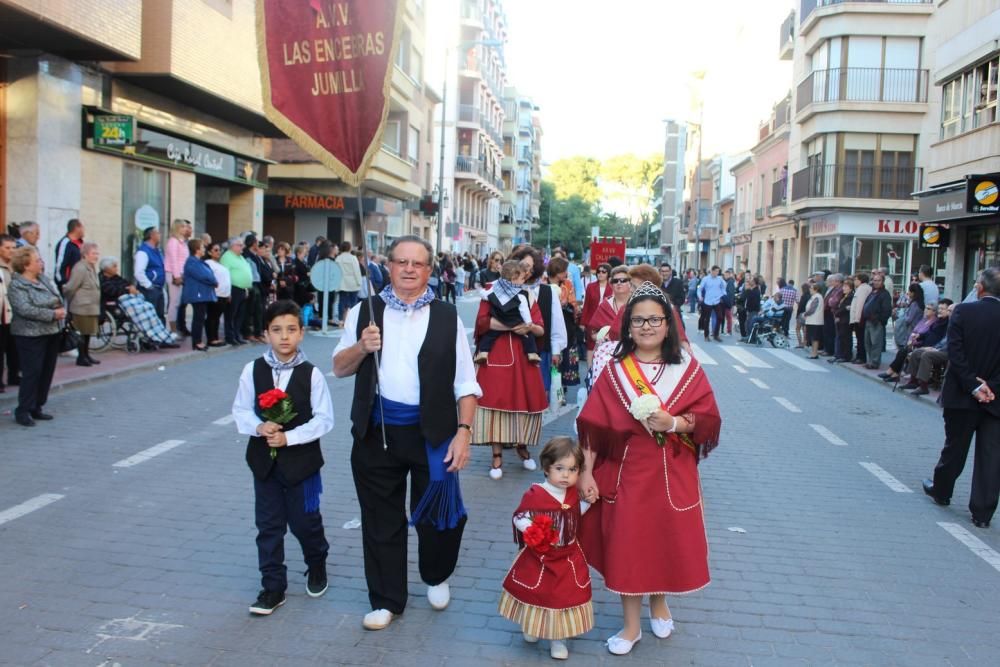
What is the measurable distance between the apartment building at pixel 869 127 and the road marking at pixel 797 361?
45.8 ft

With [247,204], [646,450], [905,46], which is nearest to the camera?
[646,450]

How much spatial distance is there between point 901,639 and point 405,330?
2.80 meters

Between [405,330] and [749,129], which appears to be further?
[749,129]

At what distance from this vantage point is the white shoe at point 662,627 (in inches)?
175

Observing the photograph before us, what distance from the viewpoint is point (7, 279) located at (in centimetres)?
955

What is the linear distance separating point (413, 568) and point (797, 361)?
15966mm

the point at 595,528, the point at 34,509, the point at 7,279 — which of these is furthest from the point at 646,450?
the point at 7,279

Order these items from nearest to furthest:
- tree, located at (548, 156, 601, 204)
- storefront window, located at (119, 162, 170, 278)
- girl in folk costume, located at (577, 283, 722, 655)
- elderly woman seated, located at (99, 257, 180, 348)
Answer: girl in folk costume, located at (577, 283, 722, 655) < elderly woman seated, located at (99, 257, 180, 348) < storefront window, located at (119, 162, 170, 278) < tree, located at (548, 156, 601, 204)

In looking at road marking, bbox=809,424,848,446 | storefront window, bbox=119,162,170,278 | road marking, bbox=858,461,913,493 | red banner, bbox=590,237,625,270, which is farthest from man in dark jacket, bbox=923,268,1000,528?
red banner, bbox=590,237,625,270

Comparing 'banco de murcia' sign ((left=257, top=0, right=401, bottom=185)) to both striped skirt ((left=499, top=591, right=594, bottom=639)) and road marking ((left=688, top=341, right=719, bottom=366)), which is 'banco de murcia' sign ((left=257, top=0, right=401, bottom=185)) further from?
road marking ((left=688, top=341, right=719, bottom=366))

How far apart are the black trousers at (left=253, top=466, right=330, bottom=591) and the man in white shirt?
1.16ft

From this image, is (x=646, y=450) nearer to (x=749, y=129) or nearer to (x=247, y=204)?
(x=247, y=204)

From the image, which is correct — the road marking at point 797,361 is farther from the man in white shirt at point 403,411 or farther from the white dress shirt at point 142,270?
the man in white shirt at point 403,411

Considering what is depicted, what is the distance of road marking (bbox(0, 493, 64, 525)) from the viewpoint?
20.1 feet
